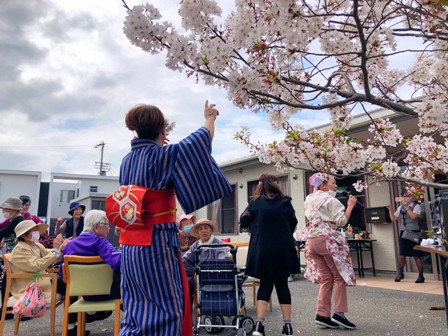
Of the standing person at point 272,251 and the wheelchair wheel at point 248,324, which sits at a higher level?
the standing person at point 272,251

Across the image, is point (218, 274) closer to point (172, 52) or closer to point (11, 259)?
point (11, 259)

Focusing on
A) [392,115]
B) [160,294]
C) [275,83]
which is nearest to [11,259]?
[160,294]

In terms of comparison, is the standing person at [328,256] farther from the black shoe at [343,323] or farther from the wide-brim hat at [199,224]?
the wide-brim hat at [199,224]

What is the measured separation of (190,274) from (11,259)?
167 cm

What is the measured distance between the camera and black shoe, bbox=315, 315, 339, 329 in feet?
11.6

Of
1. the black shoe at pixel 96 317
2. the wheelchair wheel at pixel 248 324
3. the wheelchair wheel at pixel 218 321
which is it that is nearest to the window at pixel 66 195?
the black shoe at pixel 96 317

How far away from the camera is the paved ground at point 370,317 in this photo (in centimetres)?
347

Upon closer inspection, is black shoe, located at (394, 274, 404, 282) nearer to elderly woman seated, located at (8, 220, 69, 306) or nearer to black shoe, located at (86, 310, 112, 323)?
black shoe, located at (86, 310, 112, 323)

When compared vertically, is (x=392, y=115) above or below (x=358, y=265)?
above

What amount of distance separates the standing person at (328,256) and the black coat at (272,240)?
Result: 0.36 metres

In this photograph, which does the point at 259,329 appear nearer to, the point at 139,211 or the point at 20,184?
the point at 139,211

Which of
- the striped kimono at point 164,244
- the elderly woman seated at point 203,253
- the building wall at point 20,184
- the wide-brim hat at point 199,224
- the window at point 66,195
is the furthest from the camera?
the window at point 66,195

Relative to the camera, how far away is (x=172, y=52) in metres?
2.05

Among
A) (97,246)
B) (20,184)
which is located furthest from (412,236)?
(20,184)
